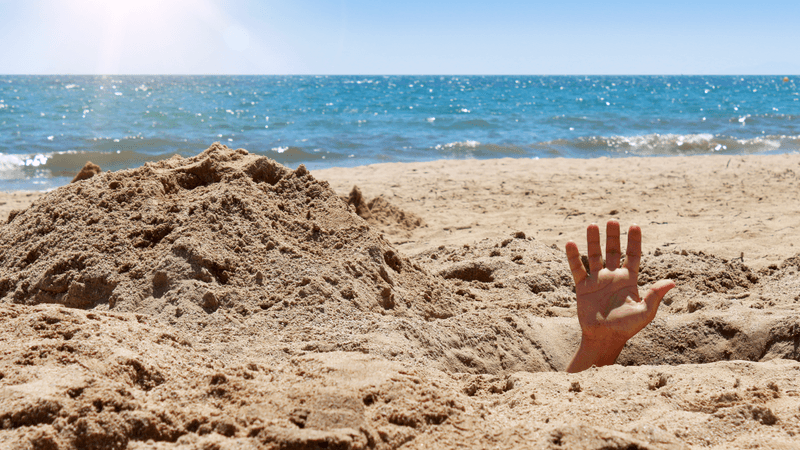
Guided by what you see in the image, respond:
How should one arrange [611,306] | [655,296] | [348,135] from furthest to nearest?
[348,135]
[611,306]
[655,296]

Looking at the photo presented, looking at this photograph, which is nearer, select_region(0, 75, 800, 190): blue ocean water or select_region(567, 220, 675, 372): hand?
select_region(567, 220, 675, 372): hand

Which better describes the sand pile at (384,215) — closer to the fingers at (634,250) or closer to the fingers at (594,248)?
the fingers at (594,248)

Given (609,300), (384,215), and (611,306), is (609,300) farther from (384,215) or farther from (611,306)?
(384,215)

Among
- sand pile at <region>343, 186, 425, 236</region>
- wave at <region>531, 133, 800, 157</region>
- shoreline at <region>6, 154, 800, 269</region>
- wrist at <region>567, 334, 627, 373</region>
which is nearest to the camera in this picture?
wrist at <region>567, 334, 627, 373</region>

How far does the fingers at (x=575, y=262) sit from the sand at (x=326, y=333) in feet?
1.17

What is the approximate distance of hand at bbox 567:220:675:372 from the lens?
2.40 metres

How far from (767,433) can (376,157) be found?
10.3 m

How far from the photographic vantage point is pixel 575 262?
2.53m

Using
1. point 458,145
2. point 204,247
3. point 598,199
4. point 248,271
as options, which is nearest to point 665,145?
point 458,145

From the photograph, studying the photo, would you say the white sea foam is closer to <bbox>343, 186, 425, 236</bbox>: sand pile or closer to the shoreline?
the shoreline

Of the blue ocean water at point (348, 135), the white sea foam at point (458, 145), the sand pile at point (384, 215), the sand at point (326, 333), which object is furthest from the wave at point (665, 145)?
the sand at point (326, 333)

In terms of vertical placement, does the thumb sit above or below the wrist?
above

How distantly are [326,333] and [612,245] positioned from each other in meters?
1.34

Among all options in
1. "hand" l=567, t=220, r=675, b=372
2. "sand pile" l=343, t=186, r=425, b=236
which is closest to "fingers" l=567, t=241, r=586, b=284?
"hand" l=567, t=220, r=675, b=372
